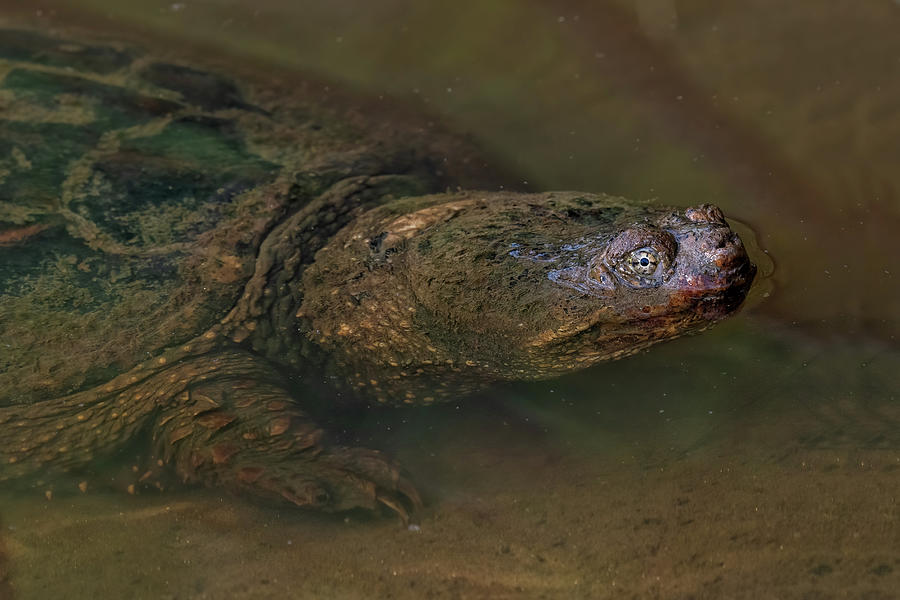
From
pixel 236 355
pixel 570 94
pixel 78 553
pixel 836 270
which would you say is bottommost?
pixel 78 553

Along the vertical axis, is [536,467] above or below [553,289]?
below

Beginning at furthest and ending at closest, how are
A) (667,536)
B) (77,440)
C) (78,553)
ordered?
(77,440)
(78,553)
(667,536)

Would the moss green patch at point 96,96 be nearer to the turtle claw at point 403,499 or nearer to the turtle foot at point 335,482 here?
the turtle foot at point 335,482

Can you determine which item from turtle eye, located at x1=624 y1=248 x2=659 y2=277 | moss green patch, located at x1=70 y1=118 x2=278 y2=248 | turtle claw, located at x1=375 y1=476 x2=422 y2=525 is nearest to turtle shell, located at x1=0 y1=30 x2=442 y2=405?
moss green patch, located at x1=70 y1=118 x2=278 y2=248

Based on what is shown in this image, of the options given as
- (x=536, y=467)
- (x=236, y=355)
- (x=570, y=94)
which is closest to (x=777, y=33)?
(x=570, y=94)

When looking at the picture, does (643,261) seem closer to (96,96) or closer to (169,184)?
(169,184)

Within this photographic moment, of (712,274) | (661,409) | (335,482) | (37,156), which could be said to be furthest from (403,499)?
(37,156)

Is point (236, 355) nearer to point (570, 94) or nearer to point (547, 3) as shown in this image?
point (570, 94)

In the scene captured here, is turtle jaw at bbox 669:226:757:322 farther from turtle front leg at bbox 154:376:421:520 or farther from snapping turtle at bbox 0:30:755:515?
turtle front leg at bbox 154:376:421:520
